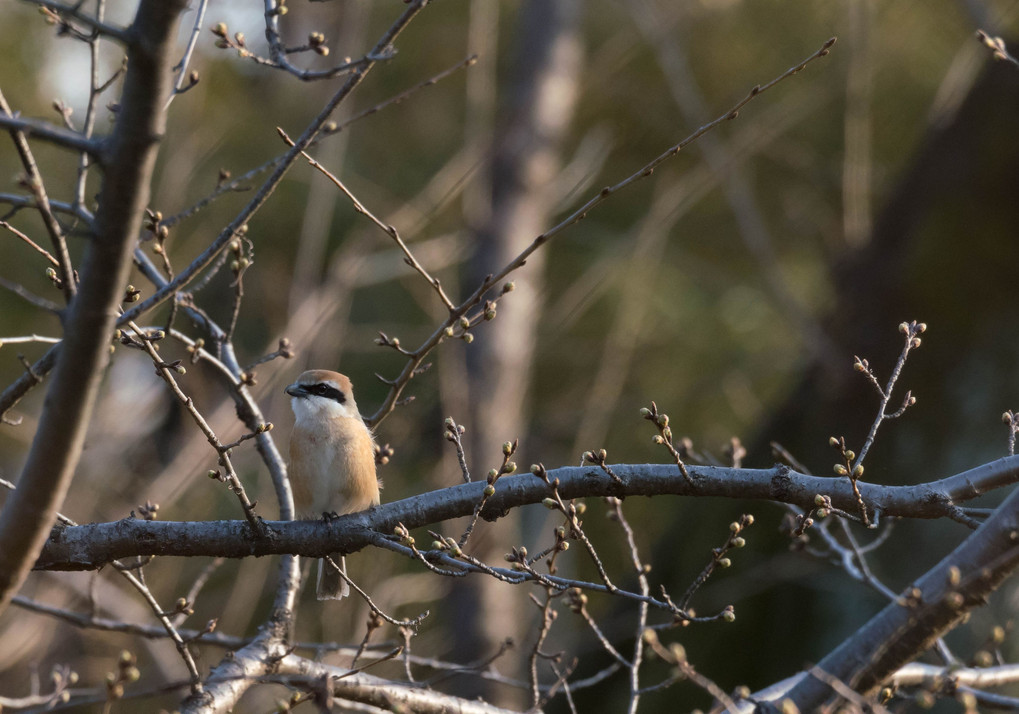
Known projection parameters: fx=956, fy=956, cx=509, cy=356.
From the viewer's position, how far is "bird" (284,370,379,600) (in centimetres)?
363

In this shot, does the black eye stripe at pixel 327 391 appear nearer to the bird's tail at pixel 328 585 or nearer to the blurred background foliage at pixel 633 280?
the bird's tail at pixel 328 585

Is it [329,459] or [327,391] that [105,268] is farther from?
[327,391]

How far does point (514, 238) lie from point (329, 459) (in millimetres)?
4745

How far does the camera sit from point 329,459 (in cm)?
366

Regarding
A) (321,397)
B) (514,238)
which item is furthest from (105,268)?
(514,238)

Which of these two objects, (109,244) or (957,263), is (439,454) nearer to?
(957,263)

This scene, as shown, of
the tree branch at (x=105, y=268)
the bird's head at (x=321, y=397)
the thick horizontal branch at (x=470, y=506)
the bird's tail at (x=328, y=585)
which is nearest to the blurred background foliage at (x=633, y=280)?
the bird's head at (x=321, y=397)

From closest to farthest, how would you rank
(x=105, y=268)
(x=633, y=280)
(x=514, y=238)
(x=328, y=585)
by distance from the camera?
(x=105, y=268) < (x=328, y=585) < (x=514, y=238) < (x=633, y=280)

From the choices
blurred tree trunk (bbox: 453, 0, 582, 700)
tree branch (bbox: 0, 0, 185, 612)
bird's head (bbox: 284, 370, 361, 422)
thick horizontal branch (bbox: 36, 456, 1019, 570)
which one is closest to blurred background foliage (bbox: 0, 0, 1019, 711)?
blurred tree trunk (bbox: 453, 0, 582, 700)

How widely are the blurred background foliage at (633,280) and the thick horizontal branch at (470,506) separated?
2.84m

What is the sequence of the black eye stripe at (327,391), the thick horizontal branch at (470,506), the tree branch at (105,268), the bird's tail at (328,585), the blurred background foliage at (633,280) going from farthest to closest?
1. the blurred background foliage at (633,280)
2. the black eye stripe at (327,391)
3. the bird's tail at (328,585)
4. the thick horizontal branch at (470,506)
5. the tree branch at (105,268)

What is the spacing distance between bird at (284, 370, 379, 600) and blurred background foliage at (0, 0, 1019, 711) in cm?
217

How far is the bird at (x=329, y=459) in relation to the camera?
3.63 meters

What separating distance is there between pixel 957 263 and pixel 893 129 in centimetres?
303
